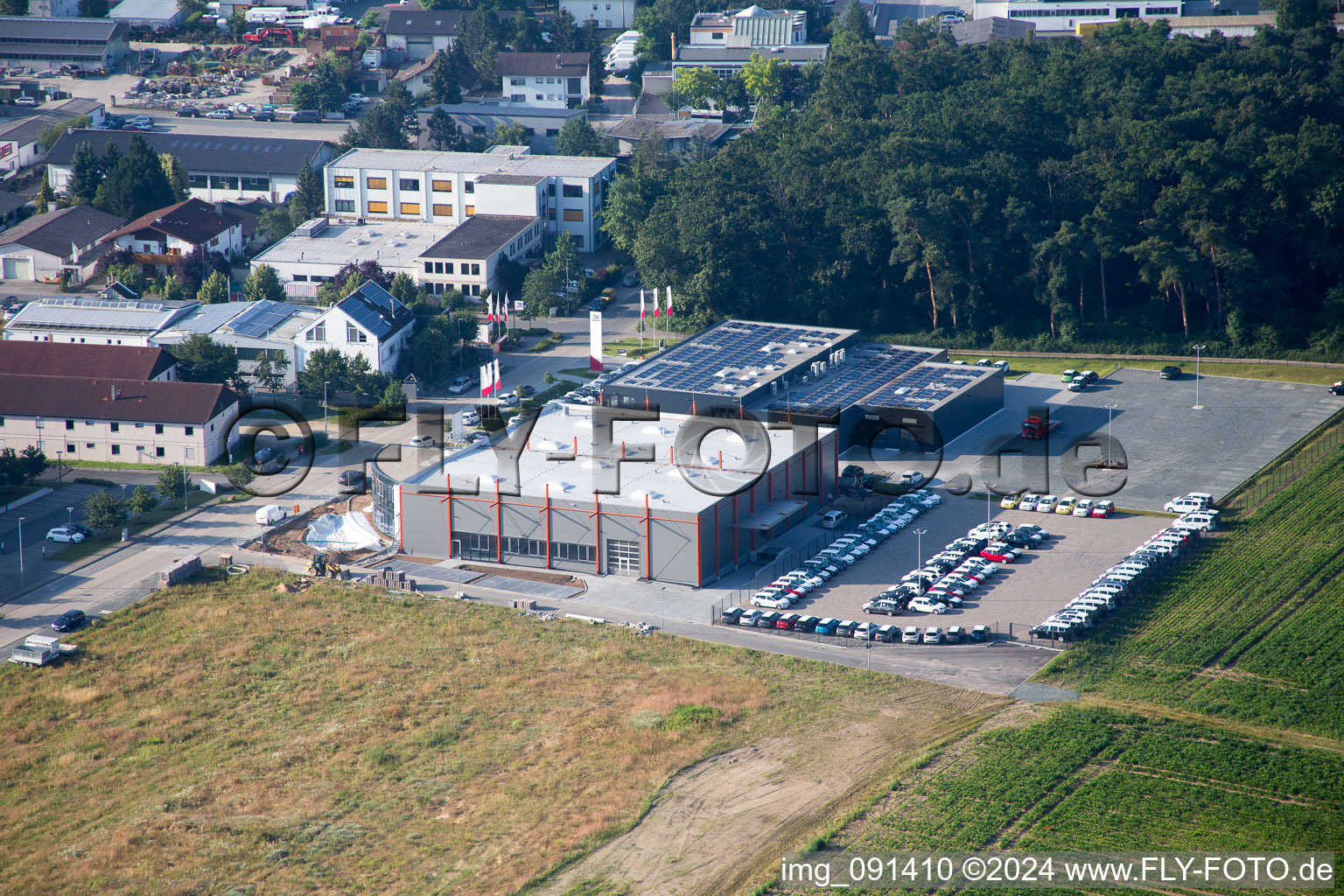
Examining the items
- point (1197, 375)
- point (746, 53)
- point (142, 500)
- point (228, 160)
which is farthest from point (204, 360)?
point (746, 53)

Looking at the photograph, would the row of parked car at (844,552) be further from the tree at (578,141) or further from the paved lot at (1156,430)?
the tree at (578,141)

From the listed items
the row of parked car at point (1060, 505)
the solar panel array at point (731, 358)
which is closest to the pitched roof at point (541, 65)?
the solar panel array at point (731, 358)

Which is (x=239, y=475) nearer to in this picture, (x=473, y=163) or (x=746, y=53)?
(x=473, y=163)

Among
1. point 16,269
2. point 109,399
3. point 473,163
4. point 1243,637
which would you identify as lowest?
point 1243,637

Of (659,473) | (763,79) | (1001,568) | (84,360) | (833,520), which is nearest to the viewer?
(1001,568)

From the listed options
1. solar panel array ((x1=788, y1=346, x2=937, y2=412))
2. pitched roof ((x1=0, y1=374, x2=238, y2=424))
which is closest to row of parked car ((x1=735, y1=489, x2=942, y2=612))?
solar panel array ((x1=788, y1=346, x2=937, y2=412))

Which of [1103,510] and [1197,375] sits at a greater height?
[1197,375]

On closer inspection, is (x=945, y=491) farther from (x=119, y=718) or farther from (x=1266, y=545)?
(x=119, y=718)
